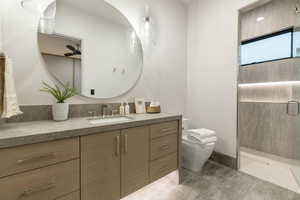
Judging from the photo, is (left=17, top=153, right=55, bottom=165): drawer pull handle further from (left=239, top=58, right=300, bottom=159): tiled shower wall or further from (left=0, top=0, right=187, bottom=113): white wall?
(left=239, top=58, right=300, bottom=159): tiled shower wall

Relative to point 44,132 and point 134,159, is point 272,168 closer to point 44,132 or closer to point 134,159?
point 134,159

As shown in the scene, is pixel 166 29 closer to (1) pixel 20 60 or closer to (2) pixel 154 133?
(2) pixel 154 133

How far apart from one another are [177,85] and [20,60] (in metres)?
2.03

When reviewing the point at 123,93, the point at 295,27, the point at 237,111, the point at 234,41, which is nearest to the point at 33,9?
the point at 123,93

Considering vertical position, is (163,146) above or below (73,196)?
above

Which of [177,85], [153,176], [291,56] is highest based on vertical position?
[291,56]

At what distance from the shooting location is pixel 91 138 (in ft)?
3.58

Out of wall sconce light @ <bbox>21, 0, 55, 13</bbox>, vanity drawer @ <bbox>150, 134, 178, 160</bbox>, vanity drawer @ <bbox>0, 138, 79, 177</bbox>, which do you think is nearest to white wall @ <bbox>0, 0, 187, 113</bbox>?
wall sconce light @ <bbox>21, 0, 55, 13</bbox>

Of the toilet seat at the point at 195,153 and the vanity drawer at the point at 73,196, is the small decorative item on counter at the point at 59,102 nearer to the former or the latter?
the vanity drawer at the point at 73,196

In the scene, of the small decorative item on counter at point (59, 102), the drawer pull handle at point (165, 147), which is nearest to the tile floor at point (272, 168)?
the drawer pull handle at point (165, 147)

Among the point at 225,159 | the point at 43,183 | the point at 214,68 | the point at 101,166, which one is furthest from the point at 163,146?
the point at 214,68

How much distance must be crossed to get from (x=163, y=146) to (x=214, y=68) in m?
1.50

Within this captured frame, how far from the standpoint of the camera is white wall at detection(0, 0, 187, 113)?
1.23m

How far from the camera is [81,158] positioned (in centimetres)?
104
